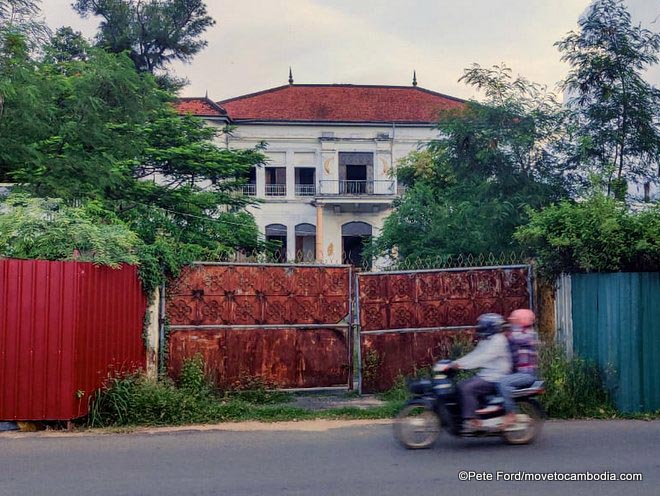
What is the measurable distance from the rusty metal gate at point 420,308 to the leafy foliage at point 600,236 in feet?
3.12

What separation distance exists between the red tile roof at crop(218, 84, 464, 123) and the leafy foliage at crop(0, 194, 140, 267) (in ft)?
91.6

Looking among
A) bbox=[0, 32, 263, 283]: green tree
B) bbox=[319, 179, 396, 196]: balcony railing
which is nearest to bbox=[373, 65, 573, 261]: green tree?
bbox=[0, 32, 263, 283]: green tree

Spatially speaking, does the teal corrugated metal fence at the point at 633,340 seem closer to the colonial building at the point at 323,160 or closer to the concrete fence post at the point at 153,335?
the concrete fence post at the point at 153,335

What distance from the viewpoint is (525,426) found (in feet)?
26.5

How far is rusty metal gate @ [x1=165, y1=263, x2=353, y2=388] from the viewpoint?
11.1 metres

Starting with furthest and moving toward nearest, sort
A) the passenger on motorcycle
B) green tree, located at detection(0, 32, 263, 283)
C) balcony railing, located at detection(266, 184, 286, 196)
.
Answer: balcony railing, located at detection(266, 184, 286, 196) < green tree, located at detection(0, 32, 263, 283) < the passenger on motorcycle

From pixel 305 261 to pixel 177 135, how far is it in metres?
13.6

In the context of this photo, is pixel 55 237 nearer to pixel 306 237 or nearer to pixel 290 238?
pixel 290 238

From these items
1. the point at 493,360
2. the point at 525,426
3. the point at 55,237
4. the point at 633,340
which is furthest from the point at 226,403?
the point at 633,340

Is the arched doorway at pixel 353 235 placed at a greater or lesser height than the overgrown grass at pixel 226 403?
greater

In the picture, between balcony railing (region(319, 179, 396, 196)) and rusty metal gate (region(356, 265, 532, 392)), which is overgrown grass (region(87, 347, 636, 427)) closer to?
rusty metal gate (region(356, 265, 532, 392))

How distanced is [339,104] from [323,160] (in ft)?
10.5

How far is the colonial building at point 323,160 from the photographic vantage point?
3756 centimetres

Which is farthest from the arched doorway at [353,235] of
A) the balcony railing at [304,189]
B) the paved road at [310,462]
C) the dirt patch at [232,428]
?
the paved road at [310,462]
